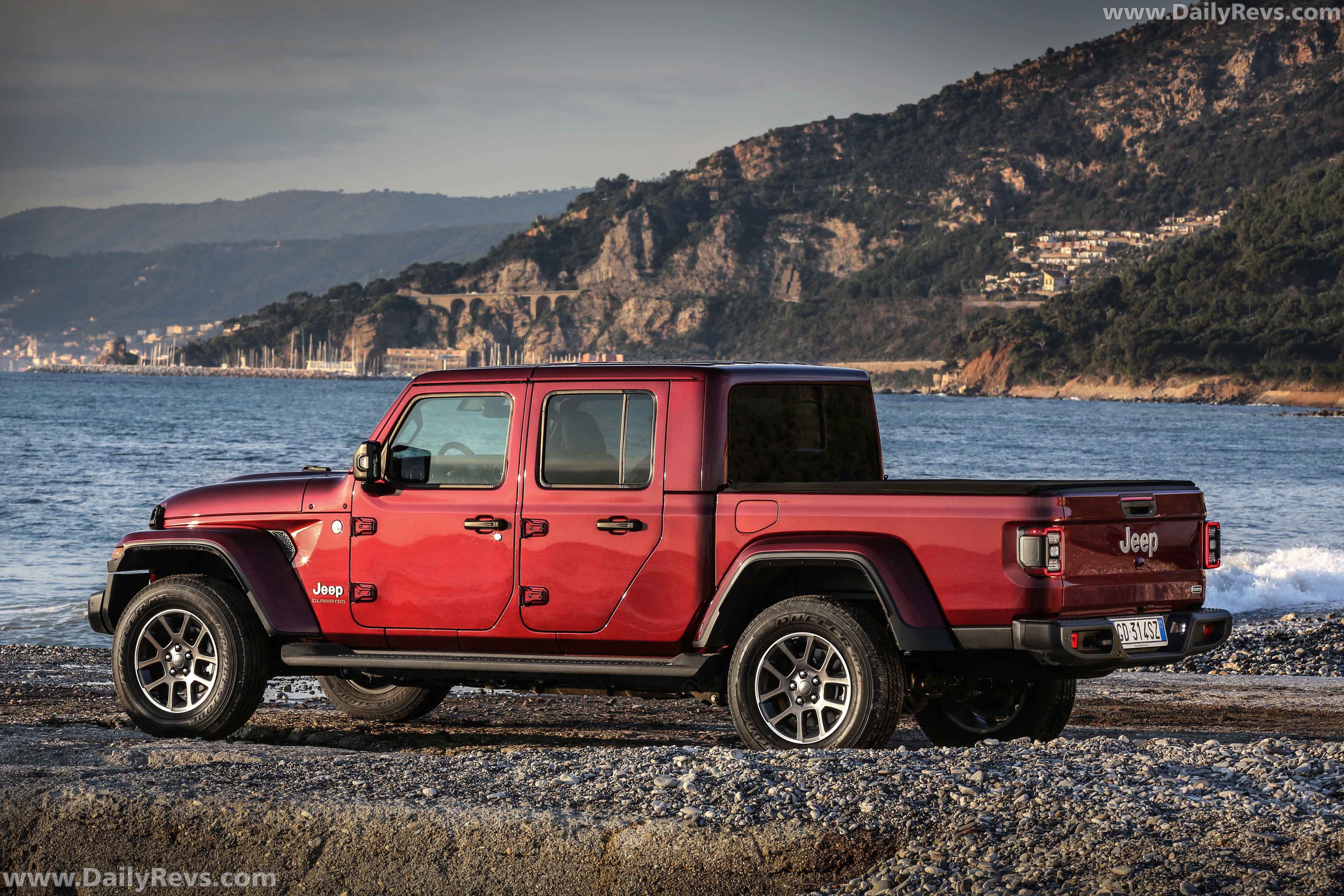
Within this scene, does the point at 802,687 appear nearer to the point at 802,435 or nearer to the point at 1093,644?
the point at 1093,644

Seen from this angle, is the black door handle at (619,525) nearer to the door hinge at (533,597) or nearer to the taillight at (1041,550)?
the door hinge at (533,597)

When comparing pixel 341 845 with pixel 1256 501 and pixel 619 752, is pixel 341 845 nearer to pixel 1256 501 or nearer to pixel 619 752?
pixel 619 752

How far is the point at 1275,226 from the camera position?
16350cm

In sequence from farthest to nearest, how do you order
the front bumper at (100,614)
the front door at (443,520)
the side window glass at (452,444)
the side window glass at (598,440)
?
the front bumper at (100,614)
the side window glass at (452,444)
the front door at (443,520)
the side window glass at (598,440)

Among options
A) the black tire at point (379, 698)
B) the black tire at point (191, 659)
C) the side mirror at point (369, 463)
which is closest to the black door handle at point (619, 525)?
the side mirror at point (369, 463)

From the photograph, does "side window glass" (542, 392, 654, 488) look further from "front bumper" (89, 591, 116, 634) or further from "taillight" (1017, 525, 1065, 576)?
"front bumper" (89, 591, 116, 634)

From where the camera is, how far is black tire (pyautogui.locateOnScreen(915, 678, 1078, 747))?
24.7 feet

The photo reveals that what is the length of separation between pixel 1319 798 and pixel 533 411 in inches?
153

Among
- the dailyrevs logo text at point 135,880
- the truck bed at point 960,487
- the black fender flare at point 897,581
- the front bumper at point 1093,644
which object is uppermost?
the truck bed at point 960,487

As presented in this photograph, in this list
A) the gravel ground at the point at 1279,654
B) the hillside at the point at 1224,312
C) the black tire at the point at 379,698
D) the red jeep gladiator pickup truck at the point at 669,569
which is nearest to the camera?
the red jeep gladiator pickup truck at the point at 669,569

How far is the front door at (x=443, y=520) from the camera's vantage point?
7.10 meters

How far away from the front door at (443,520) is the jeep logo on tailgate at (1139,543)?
9.30 ft

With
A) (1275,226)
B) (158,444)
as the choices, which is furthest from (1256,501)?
(1275,226)

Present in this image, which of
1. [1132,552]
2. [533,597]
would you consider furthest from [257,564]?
[1132,552]
